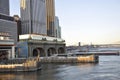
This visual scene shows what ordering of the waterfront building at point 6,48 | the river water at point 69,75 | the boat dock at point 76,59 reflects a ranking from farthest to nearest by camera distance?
1. the boat dock at point 76,59
2. the waterfront building at point 6,48
3. the river water at point 69,75

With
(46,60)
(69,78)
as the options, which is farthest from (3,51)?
(69,78)

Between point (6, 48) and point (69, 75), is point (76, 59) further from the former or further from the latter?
point (69, 75)

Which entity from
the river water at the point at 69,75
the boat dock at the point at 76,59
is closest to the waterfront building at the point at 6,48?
the boat dock at the point at 76,59

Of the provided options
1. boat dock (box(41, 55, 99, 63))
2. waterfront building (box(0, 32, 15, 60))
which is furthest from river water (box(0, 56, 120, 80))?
waterfront building (box(0, 32, 15, 60))

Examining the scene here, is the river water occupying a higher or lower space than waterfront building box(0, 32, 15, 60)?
lower

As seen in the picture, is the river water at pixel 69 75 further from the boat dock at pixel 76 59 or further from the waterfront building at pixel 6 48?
the waterfront building at pixel 6 48

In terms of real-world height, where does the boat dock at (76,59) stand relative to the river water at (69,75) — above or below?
above

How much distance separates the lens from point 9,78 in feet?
283

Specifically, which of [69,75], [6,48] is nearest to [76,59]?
[6,48]

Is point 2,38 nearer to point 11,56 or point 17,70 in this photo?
point 11,56

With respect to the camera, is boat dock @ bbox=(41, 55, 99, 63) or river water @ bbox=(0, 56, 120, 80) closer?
river water @ bbox=(0, 56, 120, 80)

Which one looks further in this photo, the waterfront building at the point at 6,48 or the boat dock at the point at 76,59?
the boat dock at the point at 76,59

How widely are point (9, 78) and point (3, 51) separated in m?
68.6

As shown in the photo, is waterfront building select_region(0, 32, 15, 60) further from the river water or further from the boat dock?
the river water
